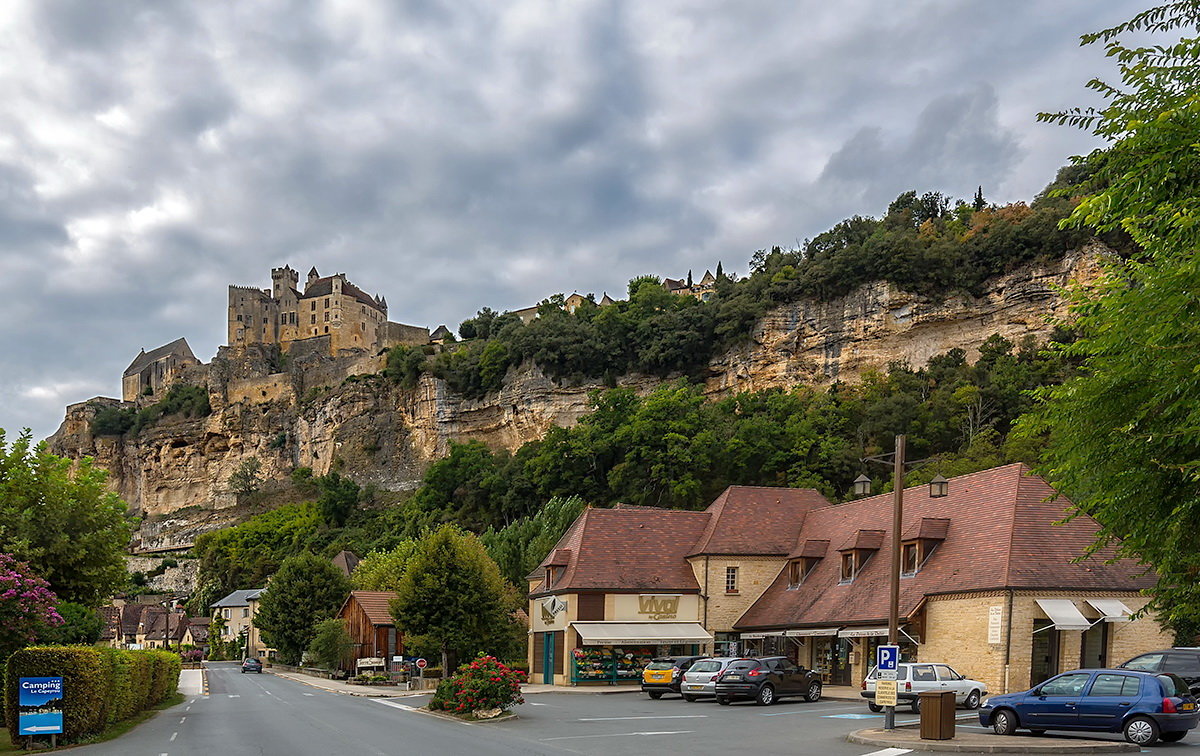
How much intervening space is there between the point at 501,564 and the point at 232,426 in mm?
89446

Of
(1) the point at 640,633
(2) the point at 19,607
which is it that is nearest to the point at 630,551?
(1) the point at 640,633

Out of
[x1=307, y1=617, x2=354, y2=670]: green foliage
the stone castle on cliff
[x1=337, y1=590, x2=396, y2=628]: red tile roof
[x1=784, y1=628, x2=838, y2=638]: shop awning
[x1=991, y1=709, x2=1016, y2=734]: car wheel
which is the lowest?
[x1=307, y1=617, x2=354, y2=670]: green foliage

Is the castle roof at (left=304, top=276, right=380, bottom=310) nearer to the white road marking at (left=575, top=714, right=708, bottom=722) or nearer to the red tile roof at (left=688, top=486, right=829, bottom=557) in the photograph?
the red tile roof at (left=688, top=486, right=829, bottom=557)

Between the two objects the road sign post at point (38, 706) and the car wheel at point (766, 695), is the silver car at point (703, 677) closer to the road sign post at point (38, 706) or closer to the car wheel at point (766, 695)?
the car wheel at point (766, 695)

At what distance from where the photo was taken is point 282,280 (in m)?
151

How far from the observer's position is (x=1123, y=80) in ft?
42.5

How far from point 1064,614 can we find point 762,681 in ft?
27.4

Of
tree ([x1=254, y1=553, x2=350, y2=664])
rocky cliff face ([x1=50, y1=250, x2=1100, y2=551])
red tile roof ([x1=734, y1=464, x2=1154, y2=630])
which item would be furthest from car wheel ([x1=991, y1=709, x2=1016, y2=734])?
tree ([x1=254, y1=553, x2=350, y2=664])

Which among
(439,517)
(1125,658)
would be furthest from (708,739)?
(439,517)

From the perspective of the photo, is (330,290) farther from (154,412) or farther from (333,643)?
(333,643)

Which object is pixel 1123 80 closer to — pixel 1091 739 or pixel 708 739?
pixel 1091 739

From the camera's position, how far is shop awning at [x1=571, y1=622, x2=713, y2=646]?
1501 inches

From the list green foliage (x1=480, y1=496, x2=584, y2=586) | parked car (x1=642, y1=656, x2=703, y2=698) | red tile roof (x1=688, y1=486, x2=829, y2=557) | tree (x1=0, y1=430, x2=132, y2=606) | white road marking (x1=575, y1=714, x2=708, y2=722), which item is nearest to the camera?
white road marking (x1=575, y1=714, x2=708, y2=722)

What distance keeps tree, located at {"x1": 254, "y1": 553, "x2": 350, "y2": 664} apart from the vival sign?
43.5 metres
